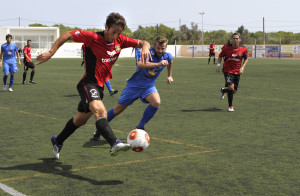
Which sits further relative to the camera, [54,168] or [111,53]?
[111,53]

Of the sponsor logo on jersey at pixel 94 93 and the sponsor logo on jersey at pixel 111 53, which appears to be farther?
the sponsor logo on jersey at pixel 111 53

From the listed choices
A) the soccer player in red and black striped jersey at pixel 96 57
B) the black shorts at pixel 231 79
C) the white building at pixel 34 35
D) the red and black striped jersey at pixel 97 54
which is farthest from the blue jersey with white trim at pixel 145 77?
the white building at pixel 34 35

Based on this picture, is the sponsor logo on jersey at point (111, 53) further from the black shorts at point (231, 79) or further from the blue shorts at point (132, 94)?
the black shorts at point (231, 79)

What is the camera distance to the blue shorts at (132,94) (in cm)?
795

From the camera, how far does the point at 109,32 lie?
5.90 m

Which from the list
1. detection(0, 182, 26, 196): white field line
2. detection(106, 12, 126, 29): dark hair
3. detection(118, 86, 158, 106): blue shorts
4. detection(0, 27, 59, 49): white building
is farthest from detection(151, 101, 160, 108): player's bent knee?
detection(0, 27, 59, 49): white building

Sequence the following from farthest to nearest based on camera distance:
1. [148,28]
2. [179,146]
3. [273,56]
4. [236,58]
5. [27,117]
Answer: [148,28] → [273,56] → [236,58] → [27,117] → [179,146]

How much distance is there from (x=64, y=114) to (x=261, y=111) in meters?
4.84

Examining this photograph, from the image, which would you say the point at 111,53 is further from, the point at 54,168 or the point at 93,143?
the point at 93,143

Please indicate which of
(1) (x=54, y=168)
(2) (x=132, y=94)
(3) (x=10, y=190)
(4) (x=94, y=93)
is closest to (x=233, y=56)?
(2) (x=132, y=94)

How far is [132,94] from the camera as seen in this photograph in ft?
26.1

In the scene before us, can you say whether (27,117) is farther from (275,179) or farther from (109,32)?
(275,179)

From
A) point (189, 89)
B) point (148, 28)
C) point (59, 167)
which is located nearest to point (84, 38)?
point (59, 167)

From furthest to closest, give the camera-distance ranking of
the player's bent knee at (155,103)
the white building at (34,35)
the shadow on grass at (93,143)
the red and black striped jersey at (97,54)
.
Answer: the white building at (34,35), the player's bent knee at (155,103), the shadow on grass at (93,143), the red and black striped jersey at (97,54)
